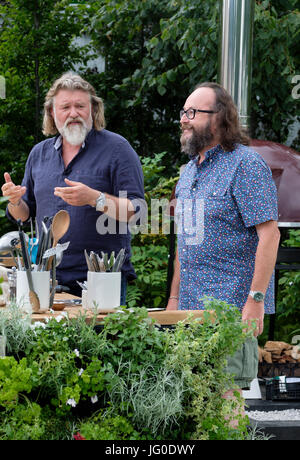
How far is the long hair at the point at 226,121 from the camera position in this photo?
8.79 feet

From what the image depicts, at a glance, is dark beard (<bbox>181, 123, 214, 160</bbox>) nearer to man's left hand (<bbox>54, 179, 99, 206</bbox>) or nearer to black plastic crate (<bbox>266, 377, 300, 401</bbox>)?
man's left hand (<bbox>54, 179, 99, 206</bbox>)

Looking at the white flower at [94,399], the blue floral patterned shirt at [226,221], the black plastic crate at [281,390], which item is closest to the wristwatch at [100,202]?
the blue floral patterned shirt at [226,221]

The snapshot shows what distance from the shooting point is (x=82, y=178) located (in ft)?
9.46

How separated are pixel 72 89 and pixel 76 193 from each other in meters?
0.61

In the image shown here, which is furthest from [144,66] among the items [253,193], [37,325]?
[37,325]

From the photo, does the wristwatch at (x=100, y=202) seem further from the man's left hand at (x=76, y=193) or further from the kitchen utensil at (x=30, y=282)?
the kitchen utensil at (x=30, y=282)

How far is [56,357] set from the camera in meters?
1.58

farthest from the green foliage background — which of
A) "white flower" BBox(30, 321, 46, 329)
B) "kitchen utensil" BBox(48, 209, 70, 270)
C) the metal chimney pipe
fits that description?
"white flower" BBox(30, 321, 46, 329)

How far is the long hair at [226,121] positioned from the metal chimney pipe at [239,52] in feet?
3.33

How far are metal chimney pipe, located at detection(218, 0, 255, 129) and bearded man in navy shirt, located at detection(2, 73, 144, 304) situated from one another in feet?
3.48

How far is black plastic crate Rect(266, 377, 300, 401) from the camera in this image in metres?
3.91

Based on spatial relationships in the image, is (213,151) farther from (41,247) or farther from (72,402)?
(72,402)

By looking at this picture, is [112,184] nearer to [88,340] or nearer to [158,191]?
[88,340]
